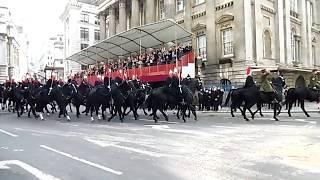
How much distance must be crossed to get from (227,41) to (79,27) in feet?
200

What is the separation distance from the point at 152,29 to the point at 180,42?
468 centimetres

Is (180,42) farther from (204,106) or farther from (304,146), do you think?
(304,146)

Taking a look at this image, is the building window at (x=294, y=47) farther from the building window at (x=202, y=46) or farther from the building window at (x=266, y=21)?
the building window at (x=202, y=46)

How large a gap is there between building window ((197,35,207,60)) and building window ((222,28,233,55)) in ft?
7.38

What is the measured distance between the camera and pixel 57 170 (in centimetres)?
778

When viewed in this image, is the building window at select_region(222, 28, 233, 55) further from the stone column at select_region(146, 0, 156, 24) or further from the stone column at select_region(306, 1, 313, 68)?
the stone column at select_region(306, 1, 313, 68)

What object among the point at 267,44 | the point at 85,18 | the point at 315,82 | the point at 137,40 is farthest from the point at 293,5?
the point at 85,18

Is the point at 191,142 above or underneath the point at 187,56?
underneath

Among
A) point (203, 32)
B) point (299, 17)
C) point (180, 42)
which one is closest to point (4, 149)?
point (180, 42)

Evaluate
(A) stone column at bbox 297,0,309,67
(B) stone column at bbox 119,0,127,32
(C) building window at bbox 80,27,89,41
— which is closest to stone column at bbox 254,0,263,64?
(A) stone column at bbox 297,0,309,67

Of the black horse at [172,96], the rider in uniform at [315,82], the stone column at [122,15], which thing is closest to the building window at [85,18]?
the stone column at [122,15]

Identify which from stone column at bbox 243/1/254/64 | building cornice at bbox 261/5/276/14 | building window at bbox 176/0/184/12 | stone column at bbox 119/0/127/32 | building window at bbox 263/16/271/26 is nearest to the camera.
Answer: stone column at bbox 243/1/254/64

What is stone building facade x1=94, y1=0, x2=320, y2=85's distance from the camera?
117 feet

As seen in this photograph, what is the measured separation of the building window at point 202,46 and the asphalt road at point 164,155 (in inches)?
1043
